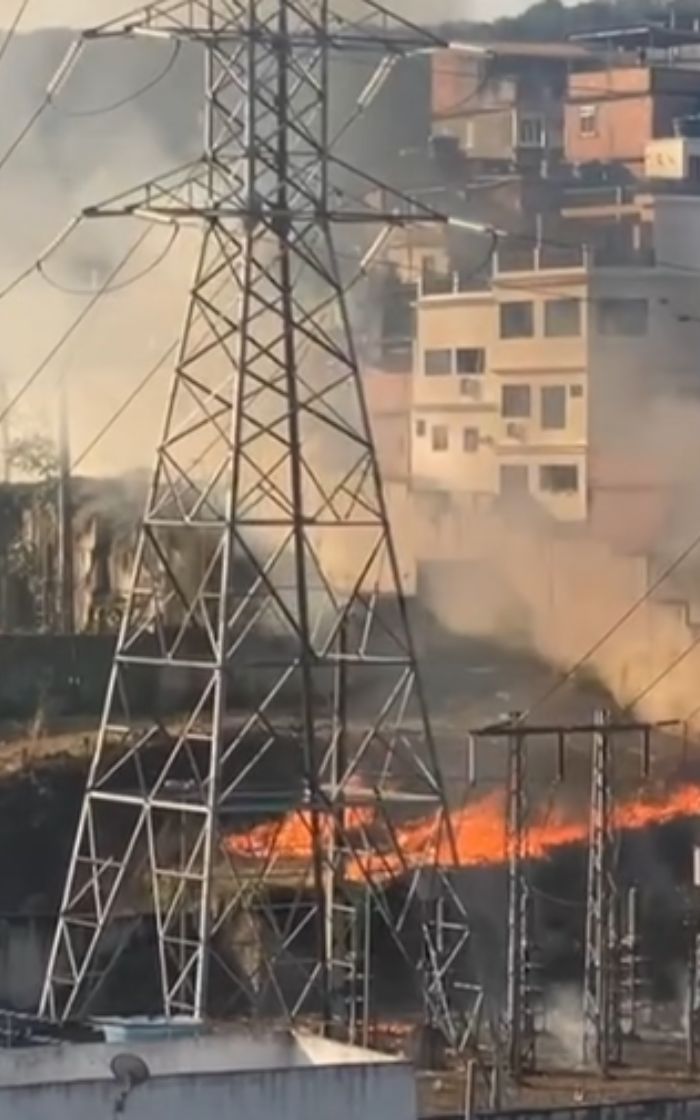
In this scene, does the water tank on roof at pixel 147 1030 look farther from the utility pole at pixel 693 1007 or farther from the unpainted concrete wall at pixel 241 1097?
the utility pole at pixel 693 1007

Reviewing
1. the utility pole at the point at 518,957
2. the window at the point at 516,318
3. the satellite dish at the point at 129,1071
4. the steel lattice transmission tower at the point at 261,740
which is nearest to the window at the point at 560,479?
the window at the point at 516,318

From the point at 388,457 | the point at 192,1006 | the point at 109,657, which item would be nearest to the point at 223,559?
the point at 192,1006

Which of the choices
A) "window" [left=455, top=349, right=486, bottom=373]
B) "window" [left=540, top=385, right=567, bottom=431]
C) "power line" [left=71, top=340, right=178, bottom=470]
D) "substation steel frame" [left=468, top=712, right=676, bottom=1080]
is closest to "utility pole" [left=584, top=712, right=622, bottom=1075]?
"substation steel frame" [left=468, top=712, right=676, bottom=1080]

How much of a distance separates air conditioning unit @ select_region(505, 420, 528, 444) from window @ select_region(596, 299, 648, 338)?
0.77 m

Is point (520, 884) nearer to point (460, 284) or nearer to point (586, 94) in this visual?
point (460, 284)

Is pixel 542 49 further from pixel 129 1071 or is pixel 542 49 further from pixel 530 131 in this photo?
pixel 129 1071

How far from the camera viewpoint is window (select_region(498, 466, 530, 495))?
65.8ft

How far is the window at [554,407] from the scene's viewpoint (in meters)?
20.1

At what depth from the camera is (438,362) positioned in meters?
21.0

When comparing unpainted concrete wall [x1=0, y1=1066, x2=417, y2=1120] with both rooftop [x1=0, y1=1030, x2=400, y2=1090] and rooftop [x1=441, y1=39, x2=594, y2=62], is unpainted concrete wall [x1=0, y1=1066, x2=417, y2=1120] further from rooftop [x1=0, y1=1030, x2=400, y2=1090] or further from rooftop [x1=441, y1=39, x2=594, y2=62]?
rooftop [x1=441, y1=39, x2=594, y2=62]

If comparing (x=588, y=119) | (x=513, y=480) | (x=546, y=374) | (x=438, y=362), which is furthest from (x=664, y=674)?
(x=588, y=119)

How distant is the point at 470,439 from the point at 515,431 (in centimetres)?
27

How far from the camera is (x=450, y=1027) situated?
11.5 metres

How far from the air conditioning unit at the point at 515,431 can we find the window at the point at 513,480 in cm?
25
